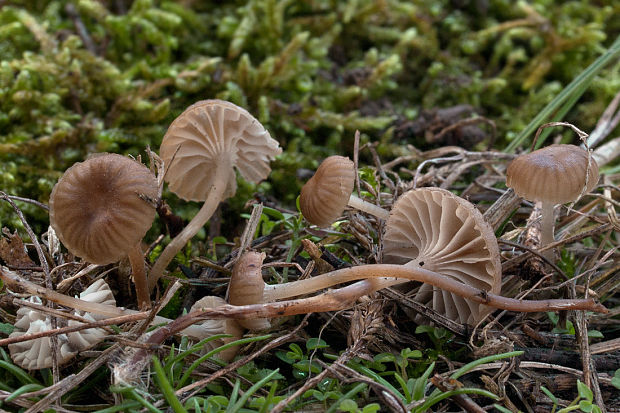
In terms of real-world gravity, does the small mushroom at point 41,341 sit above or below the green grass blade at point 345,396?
above

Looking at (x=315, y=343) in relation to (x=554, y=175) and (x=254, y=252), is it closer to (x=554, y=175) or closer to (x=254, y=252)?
(x=254, y=252)

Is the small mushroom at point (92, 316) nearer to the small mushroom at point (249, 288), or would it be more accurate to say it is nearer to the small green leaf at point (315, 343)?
the small mushroom at point (249, 288)

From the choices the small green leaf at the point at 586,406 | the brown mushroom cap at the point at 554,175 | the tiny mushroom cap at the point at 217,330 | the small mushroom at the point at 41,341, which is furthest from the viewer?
the brown mushroom cap at the point at 554,175

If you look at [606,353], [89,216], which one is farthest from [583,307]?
[89,216]

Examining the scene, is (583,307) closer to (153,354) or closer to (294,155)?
(153,354)

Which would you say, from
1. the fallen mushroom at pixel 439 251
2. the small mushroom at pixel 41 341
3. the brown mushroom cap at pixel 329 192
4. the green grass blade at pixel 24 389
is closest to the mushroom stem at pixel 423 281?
the fallen mushroom at pixel 439 251
